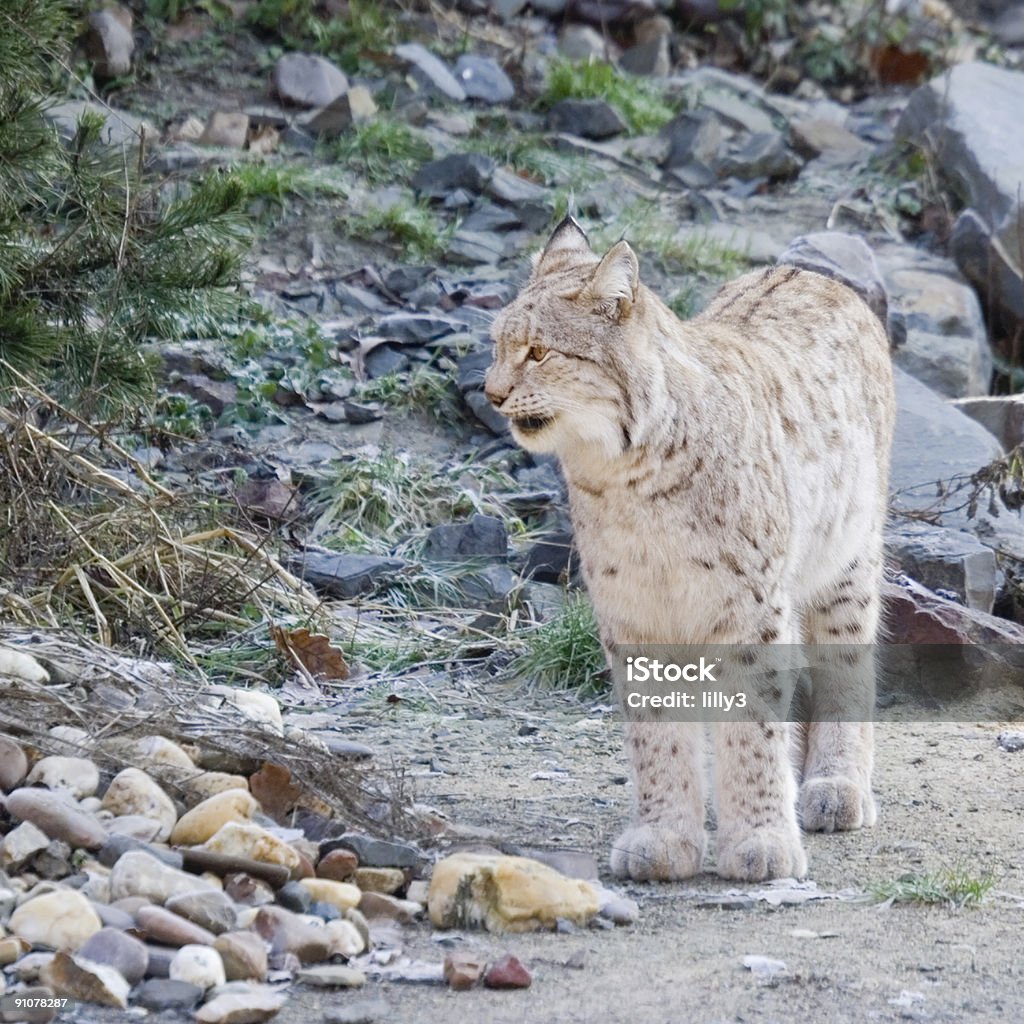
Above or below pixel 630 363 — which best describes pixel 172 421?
A: below

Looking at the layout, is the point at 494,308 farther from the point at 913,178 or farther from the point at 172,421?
the point at 913,178

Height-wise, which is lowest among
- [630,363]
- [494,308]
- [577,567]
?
[577,567]

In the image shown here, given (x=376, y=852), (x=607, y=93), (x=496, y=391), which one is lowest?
(x=376, y=852)

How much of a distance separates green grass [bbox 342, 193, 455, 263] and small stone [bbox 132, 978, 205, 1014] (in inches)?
290

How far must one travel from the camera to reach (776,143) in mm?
13312

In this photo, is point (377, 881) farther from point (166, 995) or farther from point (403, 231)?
point (403, 231)

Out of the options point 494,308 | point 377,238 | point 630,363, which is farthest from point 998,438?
point 630,363

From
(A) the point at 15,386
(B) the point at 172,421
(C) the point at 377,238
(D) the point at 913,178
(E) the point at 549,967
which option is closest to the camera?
(E) the point at 549,967

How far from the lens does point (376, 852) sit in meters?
4.64

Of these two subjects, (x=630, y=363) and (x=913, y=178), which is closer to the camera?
(x=630, y=363)

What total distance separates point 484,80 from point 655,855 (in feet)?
30.7

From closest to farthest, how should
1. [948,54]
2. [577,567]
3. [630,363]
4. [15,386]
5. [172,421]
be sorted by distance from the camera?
1. [630,363]
2. [15,386]
3. [577,567]
4. [172,421]
5. [948,54]

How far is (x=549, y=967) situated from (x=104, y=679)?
6.09 feet

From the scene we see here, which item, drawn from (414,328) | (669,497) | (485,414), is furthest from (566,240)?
(414,328)
